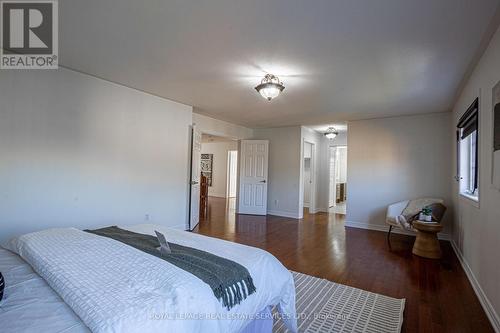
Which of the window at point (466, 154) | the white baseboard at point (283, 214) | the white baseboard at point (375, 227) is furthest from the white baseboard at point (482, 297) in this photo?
the white baseboard at point (283, 214)

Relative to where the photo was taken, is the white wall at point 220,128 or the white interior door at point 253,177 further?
the white interior door at point 253,177

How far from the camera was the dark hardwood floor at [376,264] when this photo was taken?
225 centimetres

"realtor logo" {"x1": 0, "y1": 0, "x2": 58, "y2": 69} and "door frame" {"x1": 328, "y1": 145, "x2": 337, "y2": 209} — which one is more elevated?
"realtor logo" {"x1": 0, "y1": 0, "x2": 58, "y2": 69}

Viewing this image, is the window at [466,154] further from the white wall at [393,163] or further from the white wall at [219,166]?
the white wall at [219,166]

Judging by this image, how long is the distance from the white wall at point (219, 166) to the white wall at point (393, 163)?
18.5 feet

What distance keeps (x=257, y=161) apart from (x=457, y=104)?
4347mm

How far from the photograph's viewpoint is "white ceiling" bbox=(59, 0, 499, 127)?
77.1 inches

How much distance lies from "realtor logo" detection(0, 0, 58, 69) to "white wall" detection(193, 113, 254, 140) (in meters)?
2.85

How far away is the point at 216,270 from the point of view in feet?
4.46

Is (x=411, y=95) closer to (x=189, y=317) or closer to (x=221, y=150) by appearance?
(x=189, y=317)

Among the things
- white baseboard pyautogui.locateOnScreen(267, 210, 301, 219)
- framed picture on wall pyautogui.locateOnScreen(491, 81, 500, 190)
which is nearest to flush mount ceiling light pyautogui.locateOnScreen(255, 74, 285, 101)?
framed picture on wall pyautogui.locateOnScreen(491, 81, 500, 190)

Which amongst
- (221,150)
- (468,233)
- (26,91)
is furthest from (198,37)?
(221,150)

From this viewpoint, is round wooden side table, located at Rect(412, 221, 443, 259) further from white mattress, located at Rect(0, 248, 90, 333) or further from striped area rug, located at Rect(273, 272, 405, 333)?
white mattress, located at Rect(0, 248, 90, 333)

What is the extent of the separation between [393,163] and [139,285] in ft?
18.1
